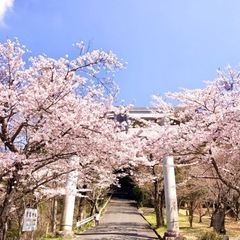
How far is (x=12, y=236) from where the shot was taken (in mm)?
15578

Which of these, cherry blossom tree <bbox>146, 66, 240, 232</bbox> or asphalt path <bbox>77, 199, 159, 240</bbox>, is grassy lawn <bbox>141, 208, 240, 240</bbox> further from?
cherry blossom tree <bbox>146, 66, 240, 232</bbox>

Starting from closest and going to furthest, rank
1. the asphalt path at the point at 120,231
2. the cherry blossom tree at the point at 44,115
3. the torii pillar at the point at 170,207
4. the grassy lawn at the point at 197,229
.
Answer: the cherry blossom tree at the point at 44,115, the torii pillar at the point at 170,207, the asphalt path at the point at 120,231, the grassy lawn at the point at 197,229

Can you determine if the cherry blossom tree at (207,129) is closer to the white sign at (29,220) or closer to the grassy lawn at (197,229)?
the white sign at (29,220)

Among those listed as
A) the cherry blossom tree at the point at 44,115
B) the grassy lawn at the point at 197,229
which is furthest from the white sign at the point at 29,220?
the grassy lawn at the point at 197,229

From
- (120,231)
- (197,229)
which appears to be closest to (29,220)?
(120,231)

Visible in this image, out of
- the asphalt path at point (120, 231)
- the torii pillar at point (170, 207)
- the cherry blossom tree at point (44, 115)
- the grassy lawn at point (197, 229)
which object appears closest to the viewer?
the cherry blossom tree at point (44, 115)

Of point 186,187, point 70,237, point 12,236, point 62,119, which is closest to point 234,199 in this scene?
point 186,187

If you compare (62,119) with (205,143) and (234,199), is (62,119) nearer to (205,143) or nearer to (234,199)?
(205,143)

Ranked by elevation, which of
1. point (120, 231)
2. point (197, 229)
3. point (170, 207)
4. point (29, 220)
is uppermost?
point (170, 207)

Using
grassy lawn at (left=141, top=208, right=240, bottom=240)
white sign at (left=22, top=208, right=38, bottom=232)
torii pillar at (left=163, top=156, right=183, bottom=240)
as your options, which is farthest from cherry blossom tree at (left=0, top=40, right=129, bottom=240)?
grassy lawn at (left=141, top=208, right=240, bottom=240)

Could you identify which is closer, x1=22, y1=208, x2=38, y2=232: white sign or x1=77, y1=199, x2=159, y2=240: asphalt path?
x1=22, y1=208, x2=38, y2=232: white sign

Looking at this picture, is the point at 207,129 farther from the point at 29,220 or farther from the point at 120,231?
the point at 120,231

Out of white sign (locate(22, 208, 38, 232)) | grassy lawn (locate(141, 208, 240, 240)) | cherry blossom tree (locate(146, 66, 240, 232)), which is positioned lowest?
white sign (locate(22, 208, 38, 232))

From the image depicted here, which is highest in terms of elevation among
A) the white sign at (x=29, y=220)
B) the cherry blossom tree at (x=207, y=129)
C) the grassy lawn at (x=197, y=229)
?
the cherry blossom tree at (x=207, y=129)
